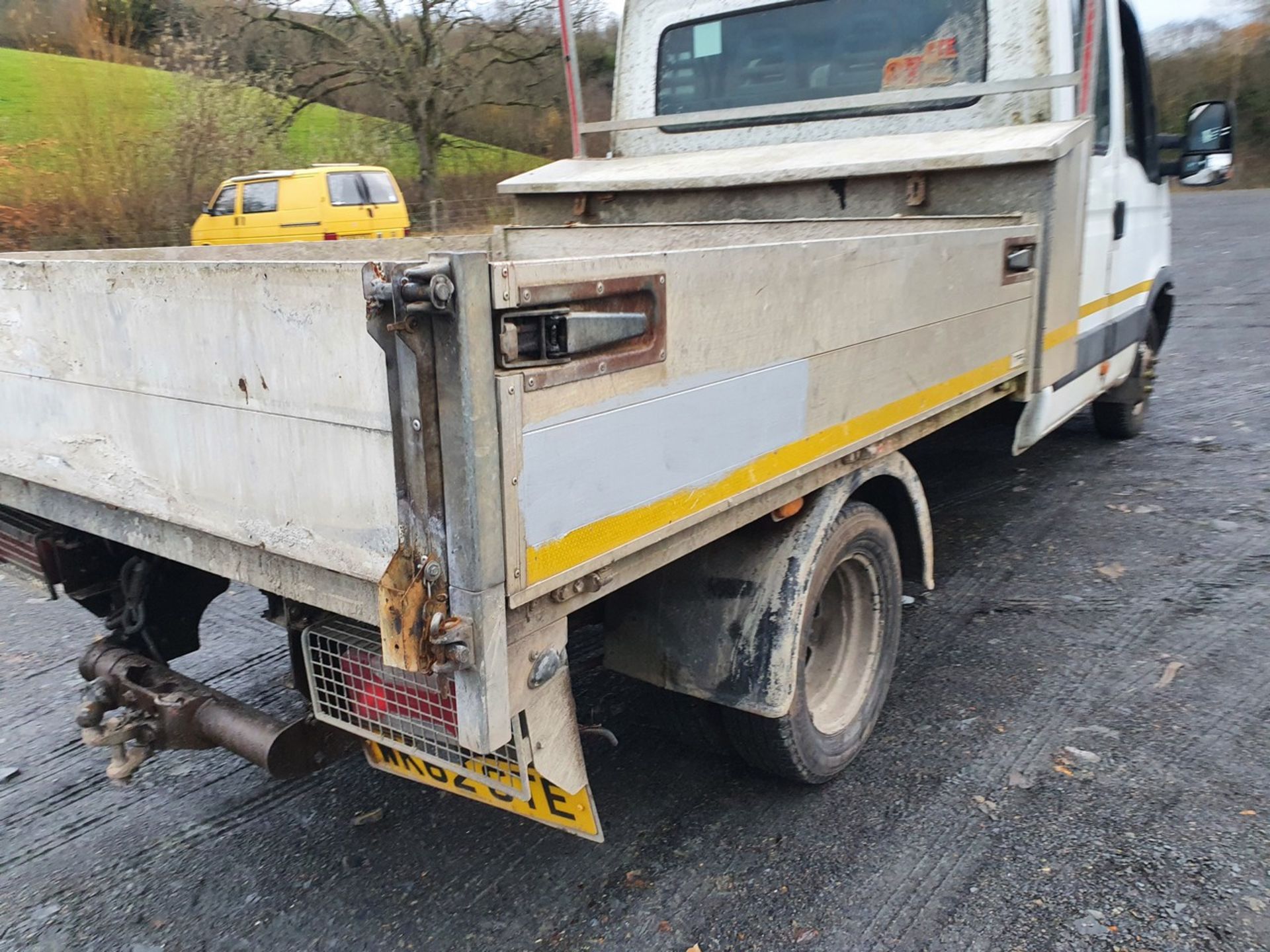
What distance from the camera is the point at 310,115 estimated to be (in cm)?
2336

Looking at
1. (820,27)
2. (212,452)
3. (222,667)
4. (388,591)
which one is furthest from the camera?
(820,27)

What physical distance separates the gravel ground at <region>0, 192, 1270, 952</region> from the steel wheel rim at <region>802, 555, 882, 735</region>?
0.25 m

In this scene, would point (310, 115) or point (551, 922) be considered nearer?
point (551, 922)

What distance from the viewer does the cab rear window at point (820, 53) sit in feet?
14.5

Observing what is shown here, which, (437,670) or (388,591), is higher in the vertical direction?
(388,591)

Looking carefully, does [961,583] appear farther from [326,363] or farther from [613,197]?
[326,363]

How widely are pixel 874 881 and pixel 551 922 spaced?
2.88 feet

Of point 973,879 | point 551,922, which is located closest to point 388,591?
point 551,922

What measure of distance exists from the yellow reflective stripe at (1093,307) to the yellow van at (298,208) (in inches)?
468

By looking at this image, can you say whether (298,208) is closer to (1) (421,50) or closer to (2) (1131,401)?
(1) (421,50)

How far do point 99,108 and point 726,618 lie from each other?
14.1 metres

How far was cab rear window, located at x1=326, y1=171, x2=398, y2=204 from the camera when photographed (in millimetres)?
15820

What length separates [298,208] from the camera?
610 inches

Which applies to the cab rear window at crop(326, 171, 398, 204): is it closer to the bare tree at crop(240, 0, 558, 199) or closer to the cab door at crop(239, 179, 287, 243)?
the cab door at crop(239, 179, 287, 243)
